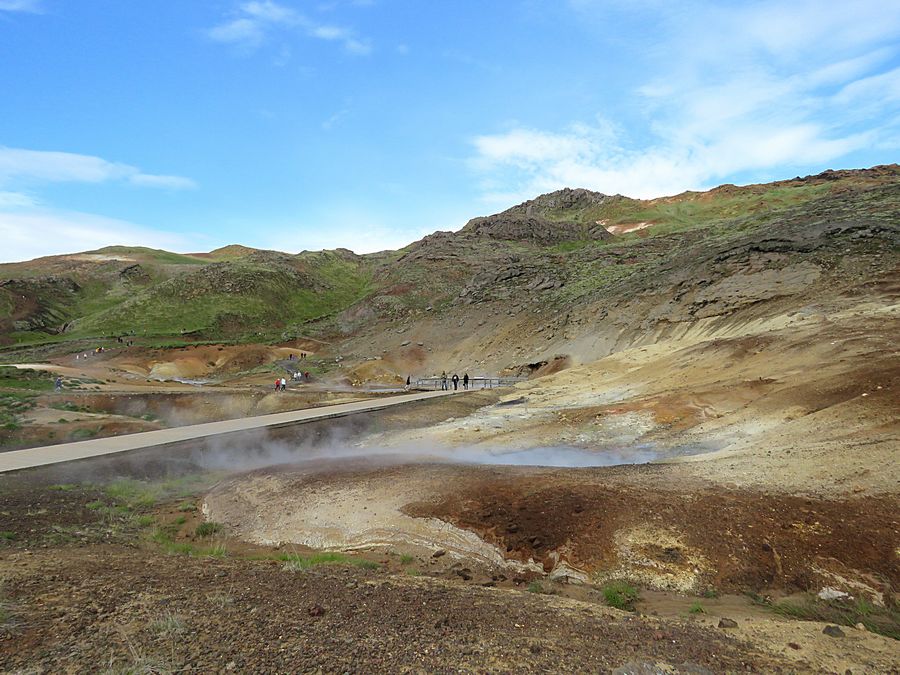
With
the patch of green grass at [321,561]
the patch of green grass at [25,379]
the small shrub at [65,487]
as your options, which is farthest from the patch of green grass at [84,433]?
the patch of green grass at [321,561]

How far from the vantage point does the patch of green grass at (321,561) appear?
725 cm

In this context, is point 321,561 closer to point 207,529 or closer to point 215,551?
point 215,551

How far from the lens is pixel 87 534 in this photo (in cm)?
875

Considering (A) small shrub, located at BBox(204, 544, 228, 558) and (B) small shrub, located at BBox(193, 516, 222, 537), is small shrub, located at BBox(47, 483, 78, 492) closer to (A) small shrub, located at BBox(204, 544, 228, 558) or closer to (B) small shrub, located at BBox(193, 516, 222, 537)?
(B) small shrub, located at BBox(193, 516, 222, 537)

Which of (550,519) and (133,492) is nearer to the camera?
(550,519)

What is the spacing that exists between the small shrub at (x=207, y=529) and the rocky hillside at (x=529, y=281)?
2874 cm

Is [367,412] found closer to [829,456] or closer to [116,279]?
[829,456]

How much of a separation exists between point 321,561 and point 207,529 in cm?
358

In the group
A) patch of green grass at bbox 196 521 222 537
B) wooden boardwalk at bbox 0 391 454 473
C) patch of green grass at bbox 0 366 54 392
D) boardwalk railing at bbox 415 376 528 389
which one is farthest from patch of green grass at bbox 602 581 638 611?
patch of green grass at bbox 0 366 54 392

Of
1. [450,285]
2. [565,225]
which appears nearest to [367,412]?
[450,285]

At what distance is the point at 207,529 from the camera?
10086 mm

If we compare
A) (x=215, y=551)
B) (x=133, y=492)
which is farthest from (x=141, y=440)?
(x=215, y=551)

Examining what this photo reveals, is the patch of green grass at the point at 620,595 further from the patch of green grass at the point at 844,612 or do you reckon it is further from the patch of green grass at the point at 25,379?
the patch of green grass at the point at 25,379

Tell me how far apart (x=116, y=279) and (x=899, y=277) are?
104m
